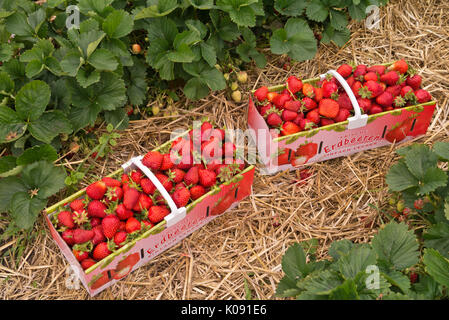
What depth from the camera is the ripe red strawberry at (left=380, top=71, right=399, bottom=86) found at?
8.82ft

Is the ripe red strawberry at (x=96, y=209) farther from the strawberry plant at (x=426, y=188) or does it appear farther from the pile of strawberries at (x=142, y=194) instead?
the strawberry plant at (x=426, y=188)

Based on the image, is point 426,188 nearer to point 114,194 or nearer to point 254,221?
point 254,221

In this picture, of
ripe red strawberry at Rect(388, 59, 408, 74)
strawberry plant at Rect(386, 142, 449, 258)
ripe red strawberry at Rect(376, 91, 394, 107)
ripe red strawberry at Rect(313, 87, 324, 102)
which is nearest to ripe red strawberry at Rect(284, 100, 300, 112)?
ripe red strawberry at Rect(313, 87, 324, 102)

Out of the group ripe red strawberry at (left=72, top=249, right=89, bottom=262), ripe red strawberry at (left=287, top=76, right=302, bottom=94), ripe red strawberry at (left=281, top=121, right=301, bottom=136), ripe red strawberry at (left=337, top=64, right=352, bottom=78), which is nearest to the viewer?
ripe red strawberry at (left=72, top=249, right=89, bottom=262)

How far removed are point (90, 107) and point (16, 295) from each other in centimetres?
99

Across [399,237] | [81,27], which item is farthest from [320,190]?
[81,27]

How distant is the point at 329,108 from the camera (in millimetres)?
2543

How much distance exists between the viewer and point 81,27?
2416mm

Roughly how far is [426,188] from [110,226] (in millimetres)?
1413

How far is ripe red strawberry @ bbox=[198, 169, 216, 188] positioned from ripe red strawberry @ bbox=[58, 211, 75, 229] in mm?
622

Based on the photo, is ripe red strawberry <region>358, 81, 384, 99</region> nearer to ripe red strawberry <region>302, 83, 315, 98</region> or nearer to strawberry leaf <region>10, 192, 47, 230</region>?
ripe red strawberry <region>302, 83, 315, 98</region>

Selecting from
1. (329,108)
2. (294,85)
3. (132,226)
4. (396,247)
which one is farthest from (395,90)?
(132,226)

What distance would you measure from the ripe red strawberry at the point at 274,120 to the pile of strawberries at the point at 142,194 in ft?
0.85

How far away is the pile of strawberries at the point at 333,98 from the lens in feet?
8.40
